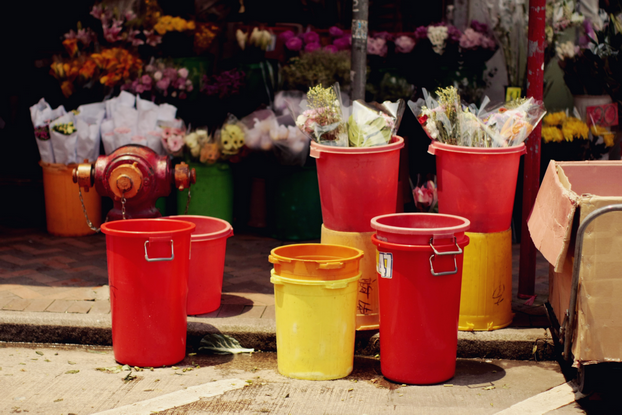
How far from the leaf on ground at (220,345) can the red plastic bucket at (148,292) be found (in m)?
0.25

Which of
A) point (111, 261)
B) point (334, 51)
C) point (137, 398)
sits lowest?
point (137, 398)

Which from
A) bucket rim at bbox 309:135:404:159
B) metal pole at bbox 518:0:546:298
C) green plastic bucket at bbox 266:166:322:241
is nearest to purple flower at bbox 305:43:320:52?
green plastic bucket at bbox 266:166:322:241

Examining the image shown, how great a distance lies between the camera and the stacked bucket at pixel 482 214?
15.3 ft

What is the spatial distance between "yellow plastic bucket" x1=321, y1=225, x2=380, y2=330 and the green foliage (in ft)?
8.99

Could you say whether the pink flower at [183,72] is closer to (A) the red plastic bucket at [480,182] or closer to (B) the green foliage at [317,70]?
(B) the green foliage at [317,70]

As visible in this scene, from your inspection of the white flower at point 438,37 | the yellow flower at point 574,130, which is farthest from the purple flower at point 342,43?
the yellow flower at point 574,130

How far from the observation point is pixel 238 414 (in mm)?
3893

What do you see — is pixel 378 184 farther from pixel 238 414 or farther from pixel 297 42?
pixel 297 42

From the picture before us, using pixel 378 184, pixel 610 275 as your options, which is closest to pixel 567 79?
pixel 378 184

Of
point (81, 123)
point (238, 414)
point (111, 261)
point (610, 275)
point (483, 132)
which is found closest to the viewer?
point (610, 275)

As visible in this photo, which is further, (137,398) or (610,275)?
(137,398)

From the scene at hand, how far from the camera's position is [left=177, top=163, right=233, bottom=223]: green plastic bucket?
6957 mm

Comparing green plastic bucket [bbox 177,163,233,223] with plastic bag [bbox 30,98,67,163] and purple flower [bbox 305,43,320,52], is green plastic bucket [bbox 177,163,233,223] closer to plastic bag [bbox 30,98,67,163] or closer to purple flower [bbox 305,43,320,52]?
plastic bag [bbox 30,98,67,163]

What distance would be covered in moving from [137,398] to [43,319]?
1.20 meters
